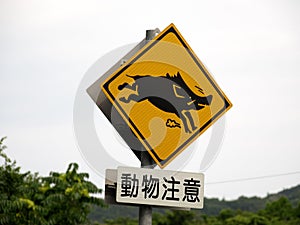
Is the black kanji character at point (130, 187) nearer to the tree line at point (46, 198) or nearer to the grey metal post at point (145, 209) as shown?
the grey metal post at point (145, 209)

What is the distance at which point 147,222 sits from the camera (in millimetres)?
3318

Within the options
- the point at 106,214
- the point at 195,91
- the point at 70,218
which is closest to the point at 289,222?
the point at 106,214

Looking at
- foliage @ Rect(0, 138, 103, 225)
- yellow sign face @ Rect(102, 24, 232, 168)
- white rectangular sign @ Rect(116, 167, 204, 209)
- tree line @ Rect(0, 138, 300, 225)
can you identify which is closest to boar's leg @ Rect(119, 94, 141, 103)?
yellow sign face @ Rect(102, 24, 232, 168)

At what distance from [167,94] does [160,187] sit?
1.60 ft

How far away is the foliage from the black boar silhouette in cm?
846

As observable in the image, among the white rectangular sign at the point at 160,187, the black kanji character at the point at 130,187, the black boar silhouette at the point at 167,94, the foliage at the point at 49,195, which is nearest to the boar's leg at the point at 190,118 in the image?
the black boar silhouette at the point at 167,94

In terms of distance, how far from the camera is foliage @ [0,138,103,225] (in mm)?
11867

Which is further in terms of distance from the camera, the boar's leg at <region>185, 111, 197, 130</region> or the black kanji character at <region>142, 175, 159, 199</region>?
the boar's leg at <region>185, 111, 197, 130</region>

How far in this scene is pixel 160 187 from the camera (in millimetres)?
3227

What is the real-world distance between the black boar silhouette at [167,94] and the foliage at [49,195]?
27.7 feet

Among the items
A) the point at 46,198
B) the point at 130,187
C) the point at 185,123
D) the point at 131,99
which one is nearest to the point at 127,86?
the point at 131,99

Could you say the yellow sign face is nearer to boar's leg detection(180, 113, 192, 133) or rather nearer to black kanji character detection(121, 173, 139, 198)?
boar's leg detection(180, 113, 192, 133)

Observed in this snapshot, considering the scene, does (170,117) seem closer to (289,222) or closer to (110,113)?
(110,113)

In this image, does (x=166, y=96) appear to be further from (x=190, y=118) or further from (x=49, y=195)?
(x=49, y=195)
